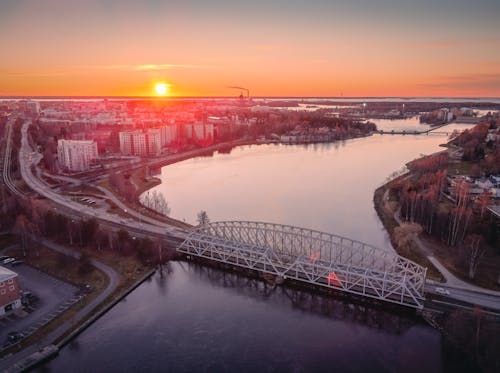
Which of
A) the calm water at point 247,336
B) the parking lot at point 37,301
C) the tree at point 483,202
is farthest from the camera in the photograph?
the tree at point 483,202

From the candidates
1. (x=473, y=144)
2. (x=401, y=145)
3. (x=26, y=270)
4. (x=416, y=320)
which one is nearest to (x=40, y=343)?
(x=26, y=270)

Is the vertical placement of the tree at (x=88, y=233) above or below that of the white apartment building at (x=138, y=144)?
below

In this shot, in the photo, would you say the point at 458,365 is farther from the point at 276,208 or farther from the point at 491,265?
the point at 276,208

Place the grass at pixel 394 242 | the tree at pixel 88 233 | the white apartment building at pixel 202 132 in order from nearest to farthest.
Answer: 1. the grass at pixel 394 242
2. the tree at pixel 88 233
3. the white apartment building at pixel 202 132

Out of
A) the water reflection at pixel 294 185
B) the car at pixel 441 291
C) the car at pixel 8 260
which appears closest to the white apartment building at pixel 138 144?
the water reflection at pixel 294 185

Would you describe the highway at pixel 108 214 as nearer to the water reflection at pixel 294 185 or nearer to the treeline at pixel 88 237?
the treeline at pixel 88 237

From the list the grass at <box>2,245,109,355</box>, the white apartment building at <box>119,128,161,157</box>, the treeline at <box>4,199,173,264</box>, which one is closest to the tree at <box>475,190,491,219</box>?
the treeline at <box>4,199,173,264</box>

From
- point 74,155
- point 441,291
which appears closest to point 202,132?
point 74,155
